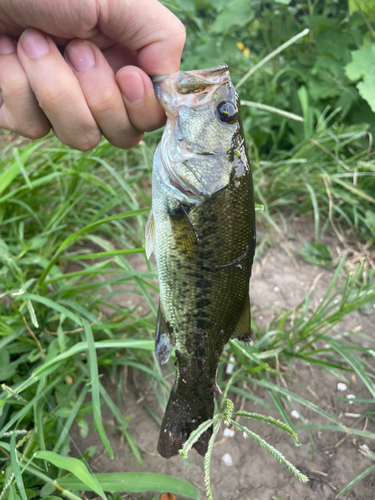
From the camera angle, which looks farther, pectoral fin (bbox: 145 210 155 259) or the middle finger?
pectoral fin (bbox: 145 210 155 259)

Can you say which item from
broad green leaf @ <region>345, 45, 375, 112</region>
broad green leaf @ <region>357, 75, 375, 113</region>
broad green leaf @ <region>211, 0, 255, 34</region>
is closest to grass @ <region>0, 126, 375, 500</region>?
broad green leaf @ <region>211, 0, 255, 34</region>

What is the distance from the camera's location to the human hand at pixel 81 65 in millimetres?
1223

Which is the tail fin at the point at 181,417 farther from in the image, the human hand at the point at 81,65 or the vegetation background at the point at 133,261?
the human hand at the point at 81,65

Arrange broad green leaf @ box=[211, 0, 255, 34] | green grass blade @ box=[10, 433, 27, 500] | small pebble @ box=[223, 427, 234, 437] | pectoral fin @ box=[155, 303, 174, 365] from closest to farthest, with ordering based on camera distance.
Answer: green grass blade @ box=[10, 433, 27, 500], pectoral fin @ box=[155, 303, 174, 365], small pebble @ box=[223, 427, 234, 437], broad green leaf @ box=[211, 0, 255, 34]

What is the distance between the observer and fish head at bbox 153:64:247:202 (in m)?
1.28

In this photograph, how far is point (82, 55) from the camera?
1.30 meters

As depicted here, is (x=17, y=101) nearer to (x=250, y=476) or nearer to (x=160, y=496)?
(x=160, y=496)

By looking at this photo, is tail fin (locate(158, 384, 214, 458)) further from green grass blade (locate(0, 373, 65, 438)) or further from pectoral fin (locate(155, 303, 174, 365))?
green grass blade (locate(0, 373, 65, 438))

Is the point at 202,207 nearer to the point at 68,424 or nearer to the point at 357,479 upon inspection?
the point at 68,424

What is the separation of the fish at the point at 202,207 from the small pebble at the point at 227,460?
833 mm

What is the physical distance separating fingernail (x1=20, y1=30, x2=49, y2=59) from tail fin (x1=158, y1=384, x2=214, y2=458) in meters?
1.40

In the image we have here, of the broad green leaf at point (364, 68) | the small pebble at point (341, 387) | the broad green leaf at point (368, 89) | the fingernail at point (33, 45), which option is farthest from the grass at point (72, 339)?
the broad green leaf at point (364, 68)

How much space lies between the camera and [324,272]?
280 cm

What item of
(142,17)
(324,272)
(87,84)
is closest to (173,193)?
(87,84)
